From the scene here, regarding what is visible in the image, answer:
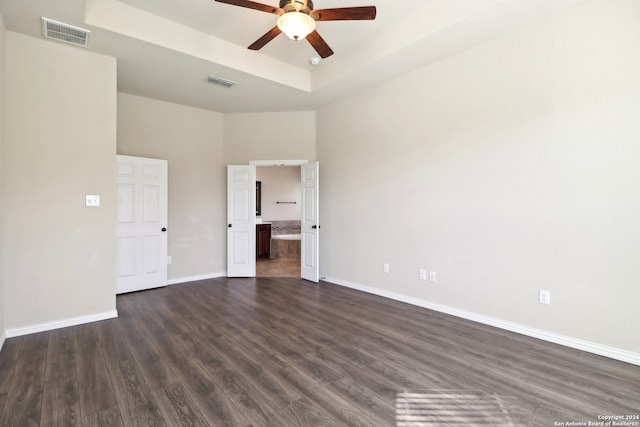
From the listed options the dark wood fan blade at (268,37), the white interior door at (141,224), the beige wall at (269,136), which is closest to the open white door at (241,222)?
the beige wall at (269,136)

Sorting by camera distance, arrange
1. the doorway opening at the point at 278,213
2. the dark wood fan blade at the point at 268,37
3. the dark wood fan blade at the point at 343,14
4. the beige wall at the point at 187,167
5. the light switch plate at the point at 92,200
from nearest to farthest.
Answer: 1. the dark wood fan blade at the point at 343,14
2. the dark wood fan blade at the point at 268,37
3. the light switch plate at the point at 92,200
4. the beige wall at the point at 187,167
5. the doorway opening at the point at 278,213

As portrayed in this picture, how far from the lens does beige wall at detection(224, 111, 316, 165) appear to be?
5.58 metres

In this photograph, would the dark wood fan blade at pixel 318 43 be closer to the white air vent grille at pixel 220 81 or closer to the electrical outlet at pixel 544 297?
the white air vent grille at pixel 220 81

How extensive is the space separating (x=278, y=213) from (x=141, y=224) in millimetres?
4292

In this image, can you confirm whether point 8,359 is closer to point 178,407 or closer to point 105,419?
point 105,419

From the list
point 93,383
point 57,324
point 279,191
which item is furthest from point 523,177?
point 279,191

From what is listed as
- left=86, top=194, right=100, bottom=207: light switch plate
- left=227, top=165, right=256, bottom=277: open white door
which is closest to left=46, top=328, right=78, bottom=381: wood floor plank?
left=86, top=194, right=100, bottom=207: light switch plate

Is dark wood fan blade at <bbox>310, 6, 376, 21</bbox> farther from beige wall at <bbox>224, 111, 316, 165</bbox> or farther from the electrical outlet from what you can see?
beige wall at <bbox>224, 111, 316, 165</bbox>

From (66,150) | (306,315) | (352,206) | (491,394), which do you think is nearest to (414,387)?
(491,394)

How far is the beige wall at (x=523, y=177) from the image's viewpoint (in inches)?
100

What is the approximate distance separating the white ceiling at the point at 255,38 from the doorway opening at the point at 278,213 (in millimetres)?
3419

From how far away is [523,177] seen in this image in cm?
303

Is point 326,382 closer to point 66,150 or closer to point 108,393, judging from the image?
point 108,393

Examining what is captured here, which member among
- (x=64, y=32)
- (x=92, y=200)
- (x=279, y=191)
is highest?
(x=64, y=32)
